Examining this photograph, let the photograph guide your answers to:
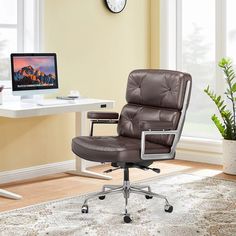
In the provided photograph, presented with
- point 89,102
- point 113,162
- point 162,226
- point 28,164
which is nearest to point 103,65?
point 89,102

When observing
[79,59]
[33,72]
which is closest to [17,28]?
[33,72]

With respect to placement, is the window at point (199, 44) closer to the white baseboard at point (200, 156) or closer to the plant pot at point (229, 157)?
the white baseboard at point (200, 156)

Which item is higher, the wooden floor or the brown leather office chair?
the brown leather office chair

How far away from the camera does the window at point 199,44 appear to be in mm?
5805

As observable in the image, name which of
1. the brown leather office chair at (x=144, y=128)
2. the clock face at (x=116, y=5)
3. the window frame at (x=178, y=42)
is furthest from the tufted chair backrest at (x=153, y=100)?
the window frame at (x=178, y=42)

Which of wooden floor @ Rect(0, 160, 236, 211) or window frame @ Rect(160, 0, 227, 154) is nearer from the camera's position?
wooden floor @ Rect(0, 160, 236, 211)

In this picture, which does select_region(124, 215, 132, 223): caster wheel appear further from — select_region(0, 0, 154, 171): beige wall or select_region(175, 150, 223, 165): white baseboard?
select_region(175, 150, 223, 165): white baseboard

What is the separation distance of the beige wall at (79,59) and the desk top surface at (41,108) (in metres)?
0.42

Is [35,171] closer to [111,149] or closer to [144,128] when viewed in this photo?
[111,149]

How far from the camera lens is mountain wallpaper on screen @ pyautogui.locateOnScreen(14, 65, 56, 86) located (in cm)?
466

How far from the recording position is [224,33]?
19.0ft

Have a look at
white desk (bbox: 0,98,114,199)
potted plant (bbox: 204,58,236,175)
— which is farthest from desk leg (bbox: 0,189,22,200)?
potted plant (bbox: 204,58,236,175)

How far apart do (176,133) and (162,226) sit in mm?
667

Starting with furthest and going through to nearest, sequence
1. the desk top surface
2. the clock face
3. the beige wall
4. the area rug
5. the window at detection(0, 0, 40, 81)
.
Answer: the clock face → the beige wall → the window at detection(0, 0, 40, 81) → the desk top surface → the area rug
